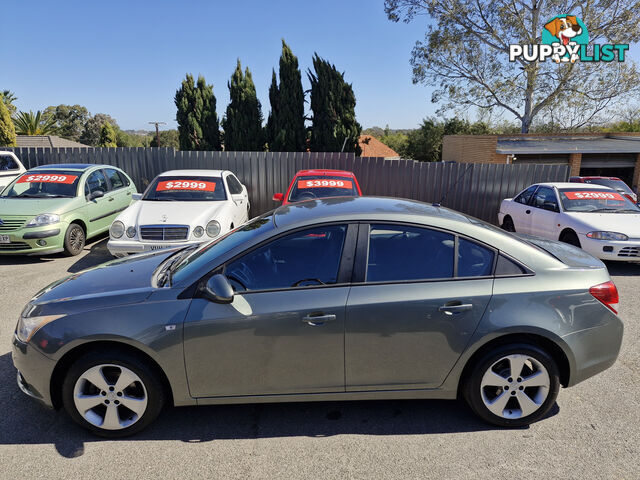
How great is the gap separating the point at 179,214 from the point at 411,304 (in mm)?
5080

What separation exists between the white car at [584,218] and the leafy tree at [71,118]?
76449 mm

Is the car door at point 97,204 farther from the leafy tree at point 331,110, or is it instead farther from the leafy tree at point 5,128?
the leafy tree at point 5,128

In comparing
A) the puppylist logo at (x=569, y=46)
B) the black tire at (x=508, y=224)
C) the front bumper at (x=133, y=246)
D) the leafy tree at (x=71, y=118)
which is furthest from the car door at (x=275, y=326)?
the leafy tree at (x=71, y=118)

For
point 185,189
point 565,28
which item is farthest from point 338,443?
point 565,28

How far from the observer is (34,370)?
2.71m

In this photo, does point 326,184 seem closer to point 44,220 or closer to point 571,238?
point 571,238

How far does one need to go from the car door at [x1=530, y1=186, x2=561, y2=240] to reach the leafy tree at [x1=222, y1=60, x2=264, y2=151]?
17.1 metres

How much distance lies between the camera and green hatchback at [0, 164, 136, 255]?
6.99 metres

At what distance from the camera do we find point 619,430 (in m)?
2.91

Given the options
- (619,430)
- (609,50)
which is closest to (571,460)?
(619,430)

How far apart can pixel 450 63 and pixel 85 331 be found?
1281 inches

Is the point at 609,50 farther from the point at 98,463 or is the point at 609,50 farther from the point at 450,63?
the point at 98,463

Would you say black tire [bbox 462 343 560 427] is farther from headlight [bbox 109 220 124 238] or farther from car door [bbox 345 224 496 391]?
headlight [bbox 109 220 124 238]

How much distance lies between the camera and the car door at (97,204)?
800cm
